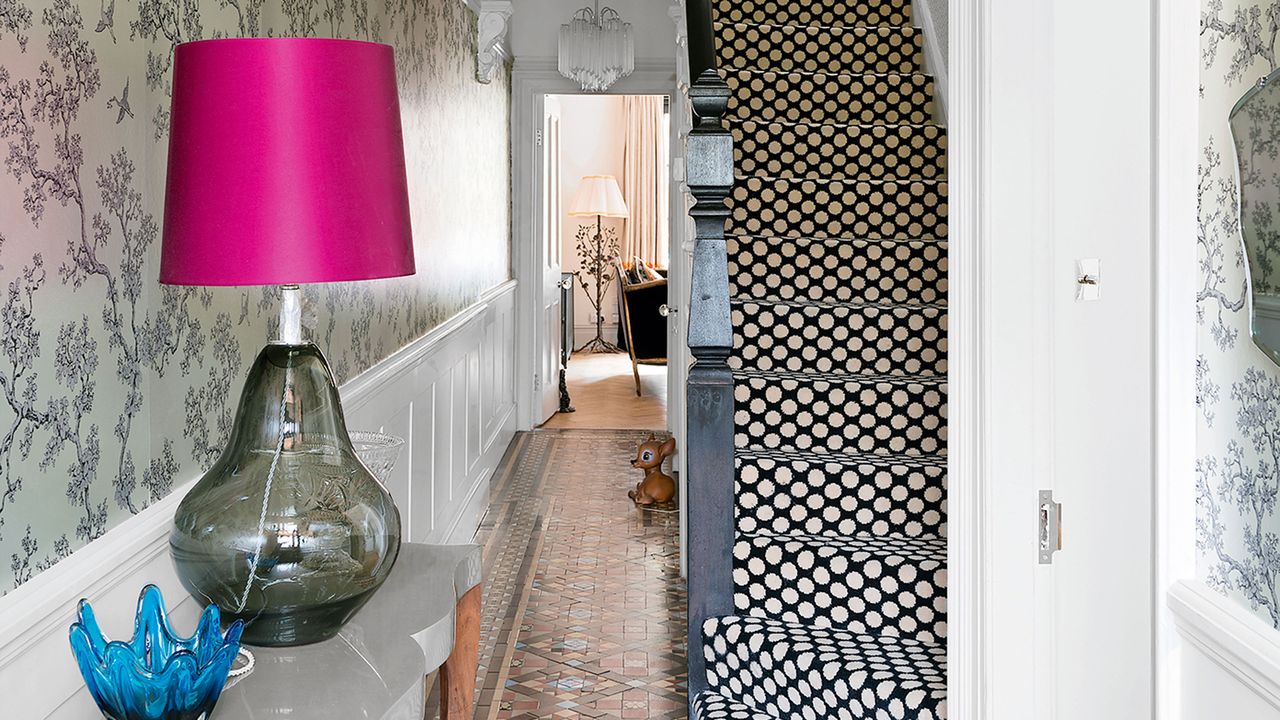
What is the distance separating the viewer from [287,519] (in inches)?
57.6

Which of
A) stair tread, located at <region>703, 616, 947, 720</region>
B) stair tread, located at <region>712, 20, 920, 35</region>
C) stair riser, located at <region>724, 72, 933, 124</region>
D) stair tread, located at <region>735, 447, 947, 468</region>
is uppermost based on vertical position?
Answer: stair tread, located at <region>712, 20, 920, 35</region>

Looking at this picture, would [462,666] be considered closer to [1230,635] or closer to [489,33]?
[1230,635]

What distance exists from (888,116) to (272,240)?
3.04 m

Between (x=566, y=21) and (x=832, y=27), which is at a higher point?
(x=566, y=21)

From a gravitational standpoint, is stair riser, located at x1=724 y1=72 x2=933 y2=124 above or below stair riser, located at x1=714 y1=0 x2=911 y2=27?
below

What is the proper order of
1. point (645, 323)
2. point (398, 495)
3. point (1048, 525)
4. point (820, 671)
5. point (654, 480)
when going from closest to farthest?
point (1048, 525), point (820, 671), point (398, 495), point (654, 480), point (645, 323)

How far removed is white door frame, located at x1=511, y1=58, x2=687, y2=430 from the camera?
687 cm

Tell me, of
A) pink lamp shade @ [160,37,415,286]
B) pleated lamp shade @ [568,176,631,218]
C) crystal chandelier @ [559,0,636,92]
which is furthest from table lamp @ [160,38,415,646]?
pleated lamp shade @ [568,176,631,218]

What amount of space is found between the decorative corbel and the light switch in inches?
175

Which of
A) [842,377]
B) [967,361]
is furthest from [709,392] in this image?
[967,361]

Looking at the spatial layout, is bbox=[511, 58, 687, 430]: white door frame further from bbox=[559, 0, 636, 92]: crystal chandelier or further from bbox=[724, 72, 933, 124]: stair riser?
bbox=[724, 72, 933, 124]: stair riser

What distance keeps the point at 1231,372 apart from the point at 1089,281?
26 cm

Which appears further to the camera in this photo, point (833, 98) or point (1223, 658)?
point (833, 98)

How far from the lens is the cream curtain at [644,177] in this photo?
12266 millimetres
